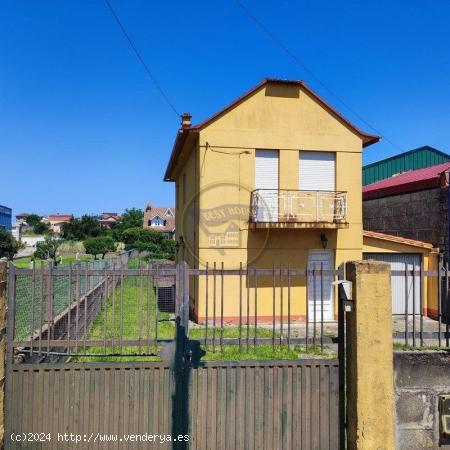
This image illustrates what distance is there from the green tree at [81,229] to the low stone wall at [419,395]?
5180cm

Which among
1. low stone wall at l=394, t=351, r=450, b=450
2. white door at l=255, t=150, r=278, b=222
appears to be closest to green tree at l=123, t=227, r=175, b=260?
white door at l=255, t=150, r=278, b=222

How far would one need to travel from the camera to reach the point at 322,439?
4.21 metres

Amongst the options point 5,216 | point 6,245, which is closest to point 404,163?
point 6,245

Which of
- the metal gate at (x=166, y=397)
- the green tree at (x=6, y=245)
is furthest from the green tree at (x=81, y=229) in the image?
the metal gate at (x=166, y=397)

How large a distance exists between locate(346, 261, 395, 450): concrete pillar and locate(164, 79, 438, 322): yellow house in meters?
7.58

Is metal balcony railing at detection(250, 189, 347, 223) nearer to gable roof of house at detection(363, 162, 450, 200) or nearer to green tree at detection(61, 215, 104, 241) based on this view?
gable roof of house at detection(363, 162, 450, 200)

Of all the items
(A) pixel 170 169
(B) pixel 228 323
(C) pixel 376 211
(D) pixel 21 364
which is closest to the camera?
(D) pixel 21 364

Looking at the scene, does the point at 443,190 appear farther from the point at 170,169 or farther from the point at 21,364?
the point at 21,364

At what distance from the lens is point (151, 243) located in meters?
36.5

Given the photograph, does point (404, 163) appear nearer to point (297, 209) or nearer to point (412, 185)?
point (412, 185)

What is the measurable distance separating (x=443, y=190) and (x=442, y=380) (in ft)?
31.6

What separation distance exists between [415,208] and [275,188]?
5389mm

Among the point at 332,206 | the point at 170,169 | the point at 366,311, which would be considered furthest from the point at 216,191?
the point at 366,311

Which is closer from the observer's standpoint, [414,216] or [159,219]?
[414,216]
